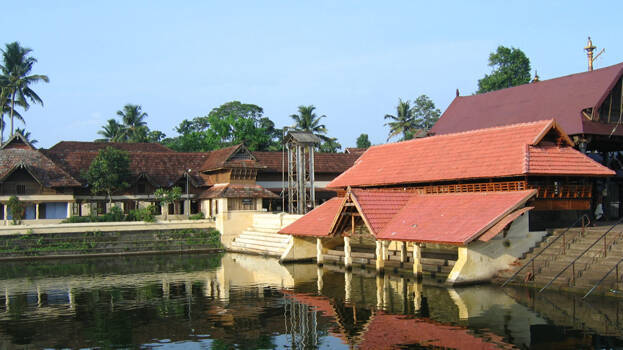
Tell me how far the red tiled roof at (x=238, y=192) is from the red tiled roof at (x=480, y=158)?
12714mm

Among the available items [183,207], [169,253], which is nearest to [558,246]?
[169,253]

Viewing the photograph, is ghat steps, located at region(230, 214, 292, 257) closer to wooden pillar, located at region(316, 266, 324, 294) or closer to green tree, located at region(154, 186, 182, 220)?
wooden pillar, located at region(316, 266, 324, 294)

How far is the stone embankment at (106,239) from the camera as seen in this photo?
37719mm

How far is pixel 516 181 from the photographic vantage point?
25.1 m

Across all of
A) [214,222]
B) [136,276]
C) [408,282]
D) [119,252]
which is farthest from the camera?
[214,222]

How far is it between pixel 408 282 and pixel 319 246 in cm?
662

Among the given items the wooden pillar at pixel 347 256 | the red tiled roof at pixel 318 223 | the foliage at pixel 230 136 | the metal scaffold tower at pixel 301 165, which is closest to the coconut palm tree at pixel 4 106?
the foliage at pixel 230 136

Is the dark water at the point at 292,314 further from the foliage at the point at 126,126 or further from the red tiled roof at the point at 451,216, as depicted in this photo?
the foliage at the point at 126,126

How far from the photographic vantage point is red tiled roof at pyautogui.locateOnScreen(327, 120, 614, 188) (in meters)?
25.3

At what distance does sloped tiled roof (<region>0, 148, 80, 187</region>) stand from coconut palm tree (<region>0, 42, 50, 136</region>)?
1471 centimetres

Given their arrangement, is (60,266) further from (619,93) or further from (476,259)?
(619,93)

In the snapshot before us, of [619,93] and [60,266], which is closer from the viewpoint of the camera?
[619,93]

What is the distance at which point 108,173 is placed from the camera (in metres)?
44.6

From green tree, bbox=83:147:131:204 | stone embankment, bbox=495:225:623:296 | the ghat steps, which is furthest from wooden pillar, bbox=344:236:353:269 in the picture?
green tree, bbox=83:147:131:204
